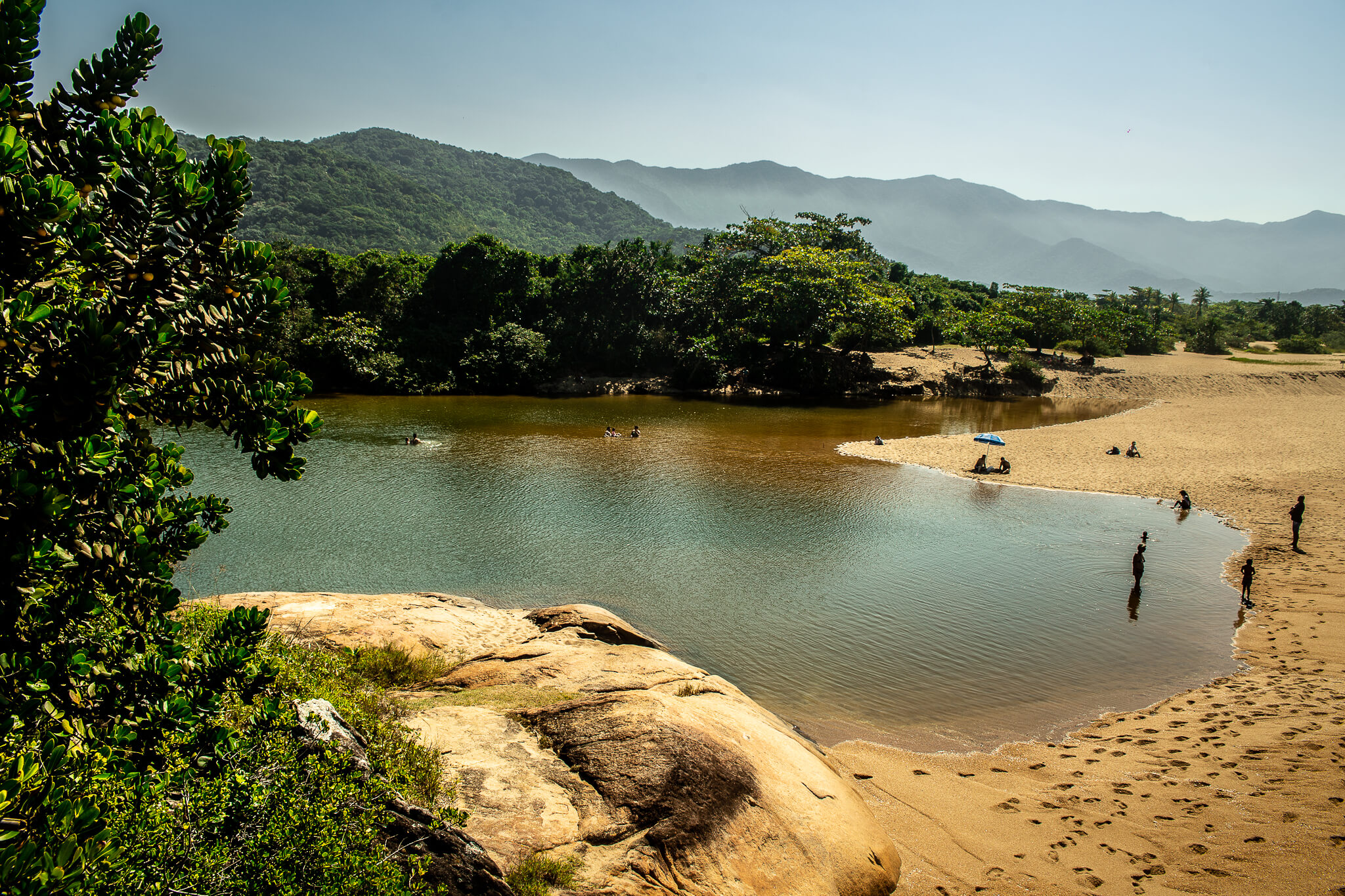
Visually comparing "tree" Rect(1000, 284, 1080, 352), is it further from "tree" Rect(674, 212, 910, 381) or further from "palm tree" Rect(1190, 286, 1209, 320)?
"palm tree" Rect(1190, 286, 1209, 320)

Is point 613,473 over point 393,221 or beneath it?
beneath

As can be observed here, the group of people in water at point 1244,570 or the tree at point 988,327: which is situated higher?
the tree at point 988,327

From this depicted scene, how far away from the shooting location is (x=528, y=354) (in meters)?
48.7

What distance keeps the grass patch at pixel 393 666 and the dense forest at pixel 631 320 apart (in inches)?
1543

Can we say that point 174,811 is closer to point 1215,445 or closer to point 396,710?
point 396,710

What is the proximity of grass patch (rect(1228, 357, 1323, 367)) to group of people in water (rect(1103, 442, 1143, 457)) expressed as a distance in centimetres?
3658

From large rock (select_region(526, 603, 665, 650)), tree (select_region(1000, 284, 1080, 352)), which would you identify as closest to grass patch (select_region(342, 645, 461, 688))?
large rock (select_region(526, 603, 665, 650))

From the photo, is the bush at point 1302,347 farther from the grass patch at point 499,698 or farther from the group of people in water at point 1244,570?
the grass patch at point 499,698

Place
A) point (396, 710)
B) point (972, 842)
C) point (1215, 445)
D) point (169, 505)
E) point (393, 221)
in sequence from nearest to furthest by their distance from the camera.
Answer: point (169, 505) < point (396, 710) < point (972, 842) < point (1215, 445) < point (393, 221)

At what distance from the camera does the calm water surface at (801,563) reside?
497 inches

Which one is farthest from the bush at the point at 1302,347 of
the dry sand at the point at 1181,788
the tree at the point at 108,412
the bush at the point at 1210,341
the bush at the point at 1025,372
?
the tree at the point at 108,412

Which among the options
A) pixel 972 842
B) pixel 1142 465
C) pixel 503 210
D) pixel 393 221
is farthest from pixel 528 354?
pixel 503 210

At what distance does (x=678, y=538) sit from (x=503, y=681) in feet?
34.2

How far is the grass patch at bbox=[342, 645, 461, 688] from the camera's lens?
9.13 metres
